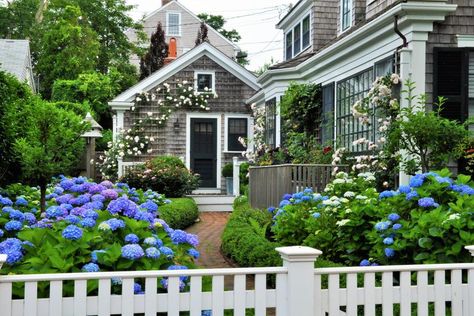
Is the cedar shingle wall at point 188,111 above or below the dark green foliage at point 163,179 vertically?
above

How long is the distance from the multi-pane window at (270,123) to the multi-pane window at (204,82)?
3.60 m

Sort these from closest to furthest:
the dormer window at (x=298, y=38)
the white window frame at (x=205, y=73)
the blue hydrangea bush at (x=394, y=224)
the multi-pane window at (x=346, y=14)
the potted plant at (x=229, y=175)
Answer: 1. the blue hydrangea bush at (x=394, y=224)
2. the multi-pane window at (x=346, y=14)
3. the dormer window at (x=298, y=38)
4. the potted plant at (x=229, y=175)
5. the white window frame at (x=205, y=73)

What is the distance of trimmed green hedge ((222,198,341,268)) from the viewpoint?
6324 mm

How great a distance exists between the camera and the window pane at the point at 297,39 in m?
17.7

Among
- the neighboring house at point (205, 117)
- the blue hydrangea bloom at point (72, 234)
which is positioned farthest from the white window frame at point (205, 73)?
the blue hydrangea bloom at point (72, 234)

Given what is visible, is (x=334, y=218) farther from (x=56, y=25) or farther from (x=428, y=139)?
(x=56, y=25)

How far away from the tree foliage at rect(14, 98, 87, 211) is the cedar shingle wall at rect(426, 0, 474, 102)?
5298 mm

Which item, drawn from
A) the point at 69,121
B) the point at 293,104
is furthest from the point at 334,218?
the point at 293,104

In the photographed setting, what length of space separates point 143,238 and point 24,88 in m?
6.03

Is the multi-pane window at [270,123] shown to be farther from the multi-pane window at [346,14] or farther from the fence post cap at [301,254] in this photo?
the fence post cap at [301,254]

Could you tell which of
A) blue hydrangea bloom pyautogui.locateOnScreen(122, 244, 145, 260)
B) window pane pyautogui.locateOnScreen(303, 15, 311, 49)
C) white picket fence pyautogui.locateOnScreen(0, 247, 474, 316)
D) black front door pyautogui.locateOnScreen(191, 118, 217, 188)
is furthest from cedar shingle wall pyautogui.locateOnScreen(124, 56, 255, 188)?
white picket fence pyautogui.locateOnScreen(0, 247, 474, 316)

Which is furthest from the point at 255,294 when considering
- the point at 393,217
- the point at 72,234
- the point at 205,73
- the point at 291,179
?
the point at 205,73

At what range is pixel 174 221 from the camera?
1107 centimetres

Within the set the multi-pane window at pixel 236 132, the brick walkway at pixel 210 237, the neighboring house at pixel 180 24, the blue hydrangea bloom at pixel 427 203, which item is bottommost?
the brick walkway at pixel 210 237
